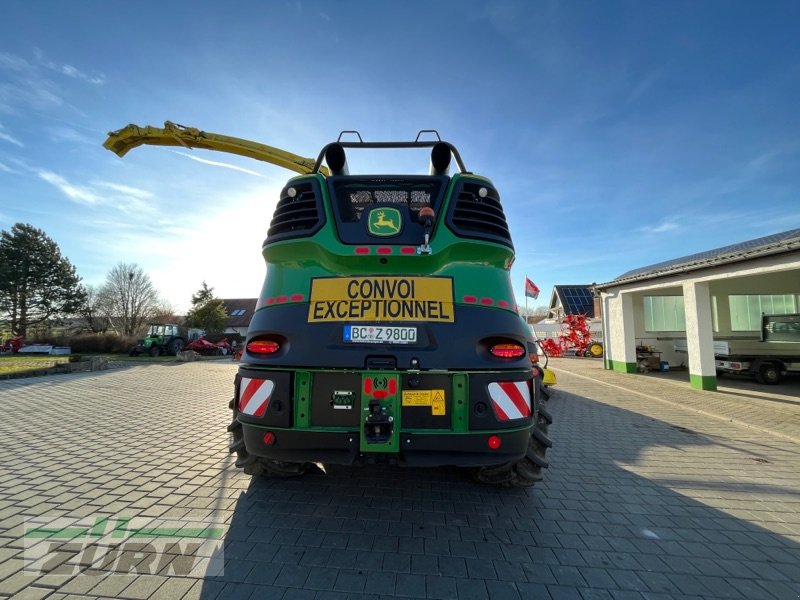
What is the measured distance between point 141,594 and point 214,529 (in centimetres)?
67

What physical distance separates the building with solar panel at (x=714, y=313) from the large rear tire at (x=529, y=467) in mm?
7786

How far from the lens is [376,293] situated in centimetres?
246

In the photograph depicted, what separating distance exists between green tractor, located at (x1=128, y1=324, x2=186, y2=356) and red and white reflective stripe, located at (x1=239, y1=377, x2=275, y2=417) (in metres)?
26.8

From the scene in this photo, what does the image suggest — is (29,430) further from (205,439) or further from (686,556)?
(686,556)

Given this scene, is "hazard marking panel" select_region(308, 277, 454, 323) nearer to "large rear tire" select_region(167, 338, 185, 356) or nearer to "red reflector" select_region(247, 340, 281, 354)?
"red reflector" select_region(247, 340, 281, 354)

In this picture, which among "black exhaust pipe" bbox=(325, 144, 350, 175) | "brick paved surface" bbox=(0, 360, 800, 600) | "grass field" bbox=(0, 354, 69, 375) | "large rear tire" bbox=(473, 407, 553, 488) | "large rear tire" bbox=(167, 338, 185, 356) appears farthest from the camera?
"large rear tire" bbox=(167, 338, 185, 356)

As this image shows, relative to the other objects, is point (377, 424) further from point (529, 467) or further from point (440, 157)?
point (440, 157)

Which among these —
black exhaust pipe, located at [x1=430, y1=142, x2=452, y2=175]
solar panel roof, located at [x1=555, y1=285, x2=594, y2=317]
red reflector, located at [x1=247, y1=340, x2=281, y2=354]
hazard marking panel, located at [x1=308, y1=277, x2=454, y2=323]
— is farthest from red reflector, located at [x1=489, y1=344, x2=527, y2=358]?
solar panel roof, located at [x1=555, y1=285, x2=594, y2=317]

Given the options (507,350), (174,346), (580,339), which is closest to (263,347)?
(507,350)

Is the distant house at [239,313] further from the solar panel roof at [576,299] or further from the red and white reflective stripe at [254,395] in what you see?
the red and white reflective stripe at [254,395]

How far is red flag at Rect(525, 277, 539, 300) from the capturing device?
2488 centimetres

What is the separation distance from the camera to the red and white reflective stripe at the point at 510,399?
2287 mm

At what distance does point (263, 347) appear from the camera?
8.34ft

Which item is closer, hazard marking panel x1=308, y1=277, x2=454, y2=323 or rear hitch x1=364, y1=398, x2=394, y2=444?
rear hitch x1=364, y1=398, x2=394, y2=444
